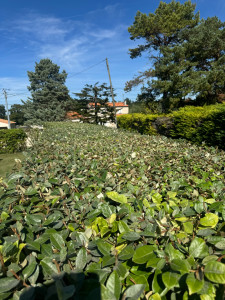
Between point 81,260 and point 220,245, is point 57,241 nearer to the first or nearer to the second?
point 81,260

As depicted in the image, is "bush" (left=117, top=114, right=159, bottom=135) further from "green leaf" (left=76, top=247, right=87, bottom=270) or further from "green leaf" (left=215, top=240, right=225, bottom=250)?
"green leaf" (left=76, top=247, right=87, bottom=270)

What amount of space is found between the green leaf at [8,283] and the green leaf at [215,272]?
0.74 metres

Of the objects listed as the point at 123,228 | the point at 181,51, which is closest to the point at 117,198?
the point at 123,228

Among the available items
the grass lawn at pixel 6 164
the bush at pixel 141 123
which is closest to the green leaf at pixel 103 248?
the grass lawn at pixel 6 164

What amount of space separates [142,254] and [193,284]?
25 centimetres

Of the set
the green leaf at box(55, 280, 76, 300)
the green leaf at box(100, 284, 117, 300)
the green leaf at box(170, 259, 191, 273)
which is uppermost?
the green leaf at box(55, 280, 76, 300)

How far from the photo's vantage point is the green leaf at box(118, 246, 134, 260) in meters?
0.87

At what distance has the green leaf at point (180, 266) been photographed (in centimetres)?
71

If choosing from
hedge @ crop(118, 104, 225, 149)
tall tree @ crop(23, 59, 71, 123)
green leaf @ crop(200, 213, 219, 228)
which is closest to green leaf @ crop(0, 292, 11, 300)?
green leaf @ crop(200, 213, 219, 228)

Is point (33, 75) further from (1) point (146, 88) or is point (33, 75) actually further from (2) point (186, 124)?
(2) point (186, 124)

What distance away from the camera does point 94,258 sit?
3.01 feet

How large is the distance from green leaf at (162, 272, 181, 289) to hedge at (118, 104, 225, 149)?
596cm

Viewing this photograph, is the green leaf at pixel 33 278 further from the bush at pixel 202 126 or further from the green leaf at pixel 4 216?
the bush at pixel 202 126

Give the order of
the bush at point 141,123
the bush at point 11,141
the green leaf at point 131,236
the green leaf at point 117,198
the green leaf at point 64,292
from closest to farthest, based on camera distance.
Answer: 1. the green leaf at point 64,292
2. the green leaf at point 131,236
3. the green leaf at point 117,198
4. the bush at point 11,141
5. the bush at point 141,123
